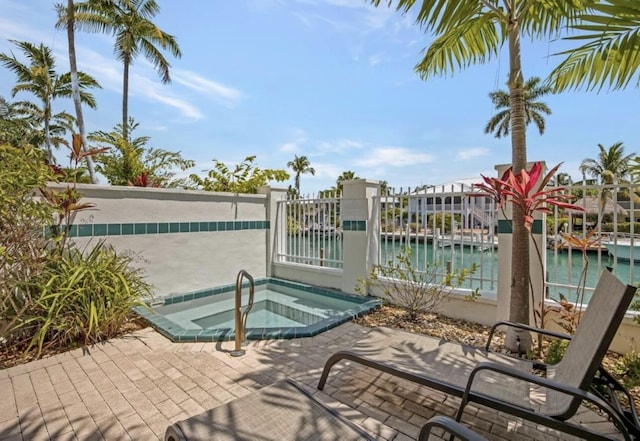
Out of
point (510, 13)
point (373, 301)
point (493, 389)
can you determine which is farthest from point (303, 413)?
point (510, 13)

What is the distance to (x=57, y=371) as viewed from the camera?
3.04m

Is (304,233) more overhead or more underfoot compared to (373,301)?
more overhead

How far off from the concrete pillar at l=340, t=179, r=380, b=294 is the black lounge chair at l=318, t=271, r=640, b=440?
2595 mm

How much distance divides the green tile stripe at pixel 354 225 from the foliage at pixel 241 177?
114 inches

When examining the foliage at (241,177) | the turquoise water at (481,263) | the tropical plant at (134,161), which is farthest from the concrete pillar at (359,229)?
the tropical plant at (134,161)

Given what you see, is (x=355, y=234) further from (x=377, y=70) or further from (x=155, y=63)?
(x=155, y=63)

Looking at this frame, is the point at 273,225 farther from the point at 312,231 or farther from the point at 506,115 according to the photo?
the point at 506,115

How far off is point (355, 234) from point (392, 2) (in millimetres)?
3534

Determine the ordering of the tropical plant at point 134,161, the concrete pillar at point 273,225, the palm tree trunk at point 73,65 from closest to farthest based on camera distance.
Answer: the concrete pillar at point 273,225 < the tropical plant at point 134,161 < the palm tree trunk at point 73,65

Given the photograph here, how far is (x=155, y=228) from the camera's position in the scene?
219 inches

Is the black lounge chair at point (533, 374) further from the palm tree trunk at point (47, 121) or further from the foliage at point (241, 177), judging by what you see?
the palm tree trunk at point (47, 121)

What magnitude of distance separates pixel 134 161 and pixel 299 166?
131 ft

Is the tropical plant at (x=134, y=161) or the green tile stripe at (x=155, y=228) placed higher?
the tropical plant at (x=134, y=161)

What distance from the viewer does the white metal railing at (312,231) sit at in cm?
652
